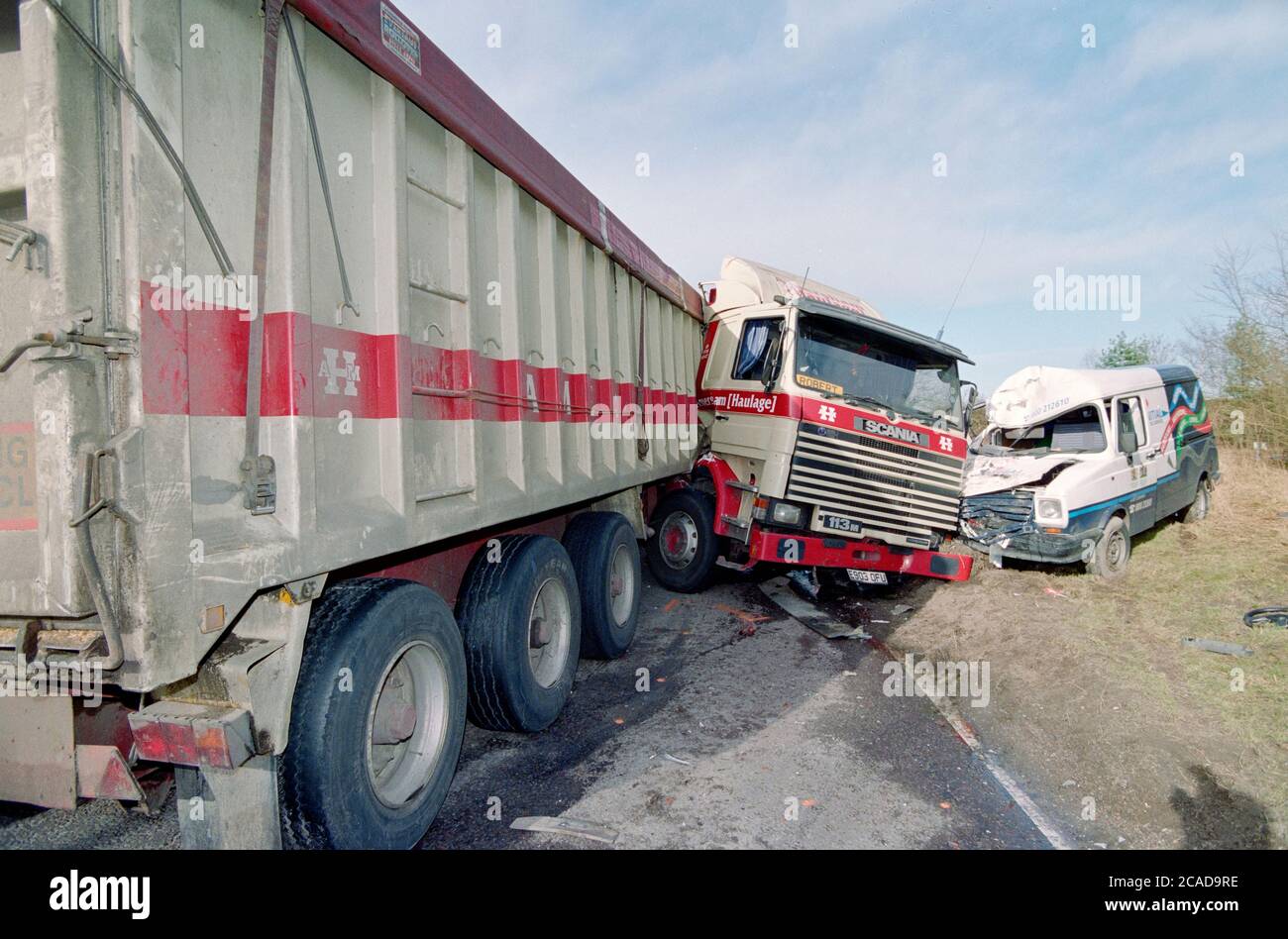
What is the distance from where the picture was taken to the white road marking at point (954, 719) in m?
3.24

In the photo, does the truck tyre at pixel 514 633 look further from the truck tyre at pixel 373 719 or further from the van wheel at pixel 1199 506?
the van wheel at pixel 1199 506

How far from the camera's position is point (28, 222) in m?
1.72

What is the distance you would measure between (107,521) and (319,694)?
0.91 metres

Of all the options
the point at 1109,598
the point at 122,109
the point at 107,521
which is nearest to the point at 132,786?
the point at 107,521

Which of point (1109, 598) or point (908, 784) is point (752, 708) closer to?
point (908, 784)

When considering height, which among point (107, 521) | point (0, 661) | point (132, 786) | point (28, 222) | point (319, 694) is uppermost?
point (28, 222)

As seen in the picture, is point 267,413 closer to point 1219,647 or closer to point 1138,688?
point 1138,688

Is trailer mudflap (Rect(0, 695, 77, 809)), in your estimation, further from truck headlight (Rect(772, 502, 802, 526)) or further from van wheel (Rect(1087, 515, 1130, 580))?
van wheel (Rect(1087, 515, 1130, 580))

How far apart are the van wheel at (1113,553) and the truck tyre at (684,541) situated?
4423 mm

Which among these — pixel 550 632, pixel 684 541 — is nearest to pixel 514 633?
pixel 550 632

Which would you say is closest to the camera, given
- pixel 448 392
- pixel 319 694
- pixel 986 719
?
pixel 319 694

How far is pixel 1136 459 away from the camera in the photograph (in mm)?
8469

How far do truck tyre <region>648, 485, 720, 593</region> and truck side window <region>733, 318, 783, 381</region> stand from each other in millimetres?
1391

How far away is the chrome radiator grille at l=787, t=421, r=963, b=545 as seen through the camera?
6.27 metres
